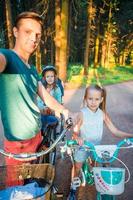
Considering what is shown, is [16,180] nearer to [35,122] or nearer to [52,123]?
[35,122]

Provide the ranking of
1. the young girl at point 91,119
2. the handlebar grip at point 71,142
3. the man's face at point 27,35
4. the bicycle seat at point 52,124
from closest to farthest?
the man's face at point 27,35 < the handlebar grip at point 71,142 < the young girl at point 91,119 < the bicycle seat at point 52,124

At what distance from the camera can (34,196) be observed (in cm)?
234

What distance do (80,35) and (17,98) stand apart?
34.6m

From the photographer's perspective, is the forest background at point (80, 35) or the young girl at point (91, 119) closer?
the young girl at point (91, 119)

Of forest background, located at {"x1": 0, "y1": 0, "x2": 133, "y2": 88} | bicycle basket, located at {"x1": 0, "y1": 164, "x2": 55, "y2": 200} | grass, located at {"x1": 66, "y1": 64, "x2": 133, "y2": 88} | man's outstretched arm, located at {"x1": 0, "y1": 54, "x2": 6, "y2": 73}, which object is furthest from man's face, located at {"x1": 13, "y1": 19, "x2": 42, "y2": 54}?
forest background, located at {"x1": 0, "y1": 0, "x2": 133, "y2": 88}

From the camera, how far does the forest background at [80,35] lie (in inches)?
683

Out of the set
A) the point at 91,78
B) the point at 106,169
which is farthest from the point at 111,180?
the point at 91,78

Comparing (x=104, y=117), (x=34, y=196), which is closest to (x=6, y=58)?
(x=34, y=196)

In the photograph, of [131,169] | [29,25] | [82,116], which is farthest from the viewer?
[131,169]

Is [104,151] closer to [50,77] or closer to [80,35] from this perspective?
[50,77]

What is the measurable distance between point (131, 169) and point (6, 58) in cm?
431

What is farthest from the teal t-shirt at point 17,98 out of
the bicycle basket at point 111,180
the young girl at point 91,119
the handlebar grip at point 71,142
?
the young girl at point 91,119

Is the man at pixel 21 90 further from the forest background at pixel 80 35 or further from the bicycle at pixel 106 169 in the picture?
the forest background at pixel 80 35

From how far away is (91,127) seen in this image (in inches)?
159
